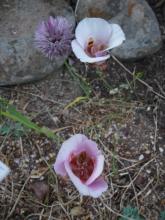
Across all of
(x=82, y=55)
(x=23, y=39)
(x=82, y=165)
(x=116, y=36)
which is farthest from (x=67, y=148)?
(x=23, y=39)

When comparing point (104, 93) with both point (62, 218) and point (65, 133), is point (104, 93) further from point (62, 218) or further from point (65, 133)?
point (62, 218)

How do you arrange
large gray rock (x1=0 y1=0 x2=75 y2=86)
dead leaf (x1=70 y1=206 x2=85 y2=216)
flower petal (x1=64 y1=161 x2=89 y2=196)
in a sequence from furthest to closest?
large gray rock (x1=0 y1=0 x2=75 y2=86) < dead leaf (x1=70 y1=206 x2=85 y2=216) < flower petal (x1=64 y1=161 x2=89 y2=196)

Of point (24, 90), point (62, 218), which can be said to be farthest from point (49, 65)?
point (62, 218)

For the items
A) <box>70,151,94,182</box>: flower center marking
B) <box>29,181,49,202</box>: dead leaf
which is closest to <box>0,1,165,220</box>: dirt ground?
<box>29,181,49,202</box>: dead leaf

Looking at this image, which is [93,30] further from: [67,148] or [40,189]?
[40,189]

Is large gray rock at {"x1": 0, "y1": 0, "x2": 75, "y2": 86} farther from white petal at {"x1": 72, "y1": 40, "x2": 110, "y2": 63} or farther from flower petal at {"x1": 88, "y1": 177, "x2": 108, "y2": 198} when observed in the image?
flower petal at {"x1": 88, "y1": 177, "x2": 108, "y2": 198}
